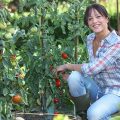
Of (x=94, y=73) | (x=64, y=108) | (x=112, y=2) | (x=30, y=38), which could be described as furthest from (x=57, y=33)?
(x=94, y=73)

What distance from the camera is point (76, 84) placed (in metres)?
3.23

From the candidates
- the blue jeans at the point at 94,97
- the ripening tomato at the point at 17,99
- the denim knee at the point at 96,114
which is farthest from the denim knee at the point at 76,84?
the ripening tomato at the point at 17,99

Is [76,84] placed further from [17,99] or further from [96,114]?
[17,99]

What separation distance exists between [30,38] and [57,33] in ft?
10.7

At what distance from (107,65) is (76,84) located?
0.29 metres

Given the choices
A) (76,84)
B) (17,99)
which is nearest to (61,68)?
(76,84)

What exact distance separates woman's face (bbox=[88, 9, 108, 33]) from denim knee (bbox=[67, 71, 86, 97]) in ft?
1.14

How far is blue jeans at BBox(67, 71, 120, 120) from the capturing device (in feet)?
9.84

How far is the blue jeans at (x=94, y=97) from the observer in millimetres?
2998

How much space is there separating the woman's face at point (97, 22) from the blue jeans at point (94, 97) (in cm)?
35

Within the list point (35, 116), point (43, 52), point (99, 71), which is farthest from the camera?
point (35, 116)

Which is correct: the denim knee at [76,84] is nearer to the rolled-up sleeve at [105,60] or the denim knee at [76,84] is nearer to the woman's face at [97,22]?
the rolled-up sleeve at [105,60]

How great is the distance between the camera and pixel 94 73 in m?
3.11

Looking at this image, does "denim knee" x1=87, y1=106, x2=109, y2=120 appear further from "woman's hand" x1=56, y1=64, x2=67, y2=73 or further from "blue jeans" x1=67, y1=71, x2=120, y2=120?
"woman's hand" x1=56, y1=64, x2=67, y2=73
